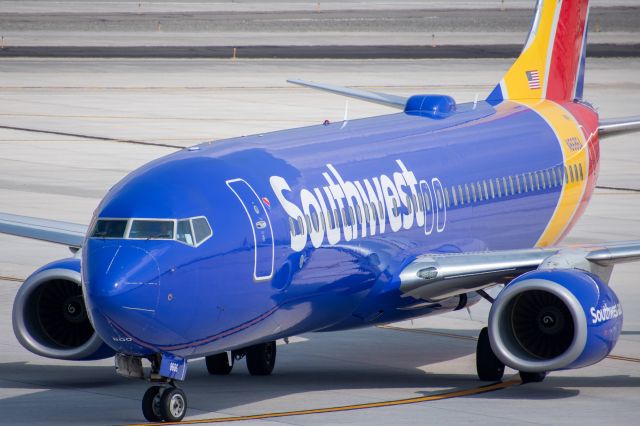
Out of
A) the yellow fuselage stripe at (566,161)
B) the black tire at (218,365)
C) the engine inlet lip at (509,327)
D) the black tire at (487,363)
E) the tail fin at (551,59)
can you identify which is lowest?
the black tire at (218,365)

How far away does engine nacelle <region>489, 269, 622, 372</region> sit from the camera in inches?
875

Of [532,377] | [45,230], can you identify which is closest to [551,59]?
[532,377]

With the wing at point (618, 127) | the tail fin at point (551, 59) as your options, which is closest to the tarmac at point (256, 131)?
the wing at point (618, 127)

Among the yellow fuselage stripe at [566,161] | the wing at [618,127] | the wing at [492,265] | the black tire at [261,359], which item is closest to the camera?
the wing at [492,265]

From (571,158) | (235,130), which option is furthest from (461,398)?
(235,130)

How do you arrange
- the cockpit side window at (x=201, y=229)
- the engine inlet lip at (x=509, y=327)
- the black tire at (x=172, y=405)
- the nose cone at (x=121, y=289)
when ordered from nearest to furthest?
the nose cone at (x=121, y=289), the cockpit side window at (x=201, y=229), the black tire at (x=172, y=405), the engine inlet lip at (x=509, y=327)

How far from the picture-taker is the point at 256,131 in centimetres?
6481

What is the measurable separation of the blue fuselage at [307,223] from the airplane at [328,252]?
0.03m

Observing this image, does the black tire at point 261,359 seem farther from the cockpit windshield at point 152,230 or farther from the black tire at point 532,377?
the cockpit windshield at point 152,230

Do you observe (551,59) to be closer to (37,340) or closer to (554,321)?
(554,321)

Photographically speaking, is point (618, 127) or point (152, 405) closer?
point (152, 405)

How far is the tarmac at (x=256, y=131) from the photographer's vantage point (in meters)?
22.4

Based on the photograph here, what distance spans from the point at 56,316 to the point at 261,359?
12.0ft

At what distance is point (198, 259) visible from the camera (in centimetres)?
1998
